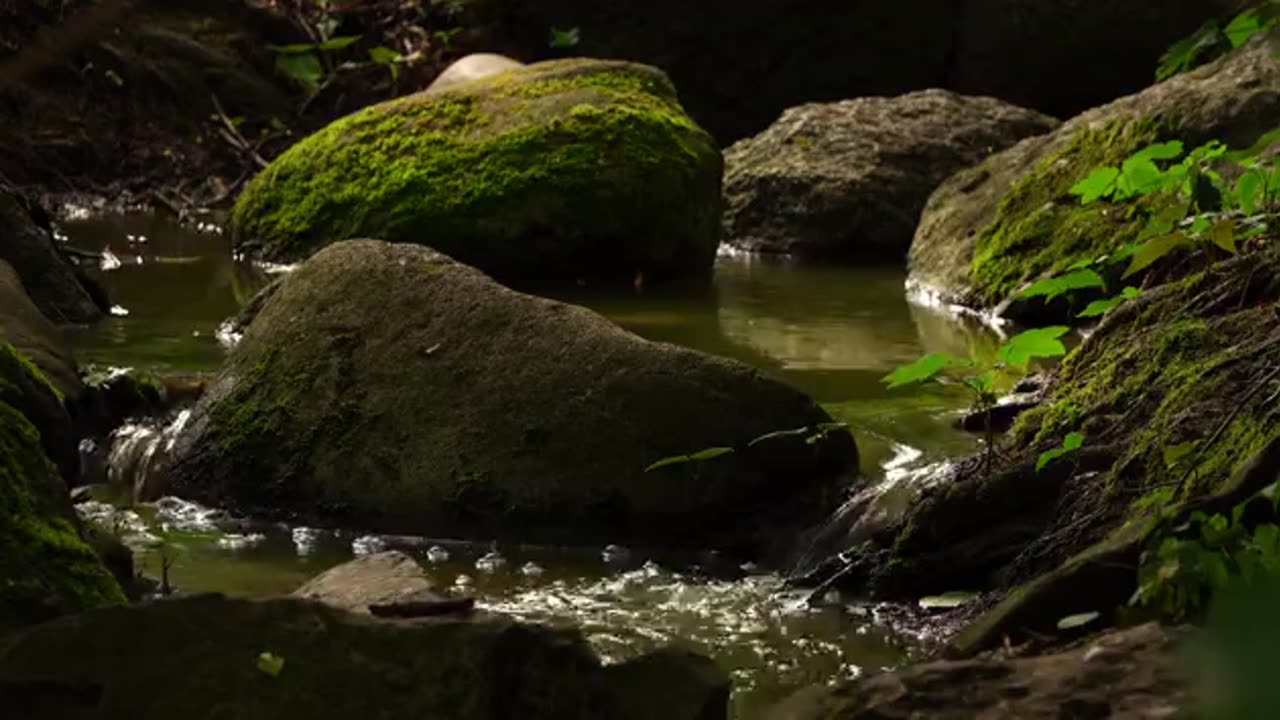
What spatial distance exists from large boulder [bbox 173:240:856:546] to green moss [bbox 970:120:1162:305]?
3603 millimetres

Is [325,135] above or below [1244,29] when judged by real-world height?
below

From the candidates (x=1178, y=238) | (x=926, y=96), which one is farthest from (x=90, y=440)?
(x=926, y=96)

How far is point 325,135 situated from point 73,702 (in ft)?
29.3

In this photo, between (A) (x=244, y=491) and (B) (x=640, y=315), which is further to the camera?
(B) (x=640, y=315)

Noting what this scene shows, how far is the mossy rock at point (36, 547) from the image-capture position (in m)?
3.44

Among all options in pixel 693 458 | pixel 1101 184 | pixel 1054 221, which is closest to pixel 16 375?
pixel 693 458

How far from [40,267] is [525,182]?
8.93ft

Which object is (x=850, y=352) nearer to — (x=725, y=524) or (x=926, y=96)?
(x=725, y=524)

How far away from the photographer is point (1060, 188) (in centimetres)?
989

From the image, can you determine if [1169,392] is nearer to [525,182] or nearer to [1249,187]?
[1249,187]

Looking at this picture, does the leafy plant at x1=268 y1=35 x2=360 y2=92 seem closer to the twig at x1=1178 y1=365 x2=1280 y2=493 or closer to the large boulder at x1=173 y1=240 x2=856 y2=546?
the large boulder at x1=173 y1=240 x2=856 y2=546

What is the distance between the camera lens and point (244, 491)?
5.89 m

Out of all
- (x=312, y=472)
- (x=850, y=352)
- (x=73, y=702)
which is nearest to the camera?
(x=73, y=702)

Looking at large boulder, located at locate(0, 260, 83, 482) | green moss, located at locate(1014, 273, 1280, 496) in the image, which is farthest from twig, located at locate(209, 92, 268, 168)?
green moss, located at locate(1014, 273, 1280, 496)
